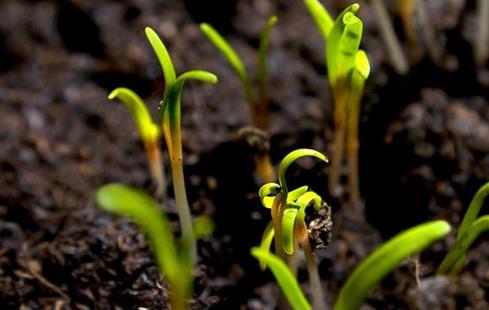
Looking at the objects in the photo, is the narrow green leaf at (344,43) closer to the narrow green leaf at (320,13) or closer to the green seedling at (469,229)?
the narrow green leaf at (320,13)

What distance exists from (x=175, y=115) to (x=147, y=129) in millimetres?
259

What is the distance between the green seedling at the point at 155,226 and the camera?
2.76 ft

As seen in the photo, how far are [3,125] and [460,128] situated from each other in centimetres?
95

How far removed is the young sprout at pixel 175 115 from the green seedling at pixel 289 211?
132 millimetres

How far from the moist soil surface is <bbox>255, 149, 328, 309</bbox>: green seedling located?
0.18 m

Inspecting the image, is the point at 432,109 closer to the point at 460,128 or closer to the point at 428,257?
the point at 460,128

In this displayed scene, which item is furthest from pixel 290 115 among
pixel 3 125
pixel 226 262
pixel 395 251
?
pixel 395 251

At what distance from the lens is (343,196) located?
4.50 ft

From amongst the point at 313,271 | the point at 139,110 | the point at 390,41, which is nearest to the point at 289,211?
the point at 313,271

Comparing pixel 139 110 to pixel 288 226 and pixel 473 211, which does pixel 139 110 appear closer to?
pixel 288 226

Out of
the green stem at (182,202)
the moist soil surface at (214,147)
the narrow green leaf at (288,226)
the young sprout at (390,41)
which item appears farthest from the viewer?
the young sprout at (390,41)

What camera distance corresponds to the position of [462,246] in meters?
1.01

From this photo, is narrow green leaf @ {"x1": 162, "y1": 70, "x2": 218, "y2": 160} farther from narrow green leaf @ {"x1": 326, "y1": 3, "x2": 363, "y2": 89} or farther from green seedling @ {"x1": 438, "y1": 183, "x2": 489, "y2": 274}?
green seedling @ {"x1": 438, "y1": 183, "x2": 489, "y2": 274}

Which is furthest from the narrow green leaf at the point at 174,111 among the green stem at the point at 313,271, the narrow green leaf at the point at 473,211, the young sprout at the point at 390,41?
the young sprout at the point at 390,41
